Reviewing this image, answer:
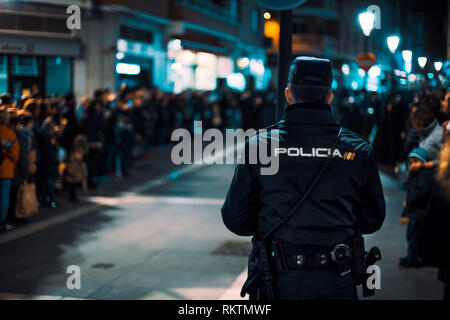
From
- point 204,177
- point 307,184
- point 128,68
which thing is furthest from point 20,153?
point 128,68

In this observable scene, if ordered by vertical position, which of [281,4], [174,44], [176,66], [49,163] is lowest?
[49,163]

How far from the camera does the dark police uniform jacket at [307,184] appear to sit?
10.9 ft

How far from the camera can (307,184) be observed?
332 cm

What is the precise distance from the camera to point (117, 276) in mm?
7543

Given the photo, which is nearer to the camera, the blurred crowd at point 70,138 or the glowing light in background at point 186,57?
the blurred crowd at point 70,138

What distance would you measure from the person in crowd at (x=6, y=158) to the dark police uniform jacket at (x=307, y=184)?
6.77 m

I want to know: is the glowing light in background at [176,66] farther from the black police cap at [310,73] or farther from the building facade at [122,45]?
the black police cap at [310,73]

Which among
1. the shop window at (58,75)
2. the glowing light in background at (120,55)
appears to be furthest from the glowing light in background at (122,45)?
the shop window at (58,75)

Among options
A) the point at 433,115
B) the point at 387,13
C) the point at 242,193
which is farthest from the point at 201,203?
the point at 387,13

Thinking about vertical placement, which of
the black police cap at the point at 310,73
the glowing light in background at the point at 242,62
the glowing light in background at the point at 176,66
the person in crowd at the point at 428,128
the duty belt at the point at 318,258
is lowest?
the duty belt at the point at 318,258

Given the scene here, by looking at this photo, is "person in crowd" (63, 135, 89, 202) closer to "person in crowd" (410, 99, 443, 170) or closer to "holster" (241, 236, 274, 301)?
"person in crowd" (410, 99, 443, 170)

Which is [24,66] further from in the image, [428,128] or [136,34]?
[428,128]

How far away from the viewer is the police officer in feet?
10.9

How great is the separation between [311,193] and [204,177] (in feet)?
42.4
